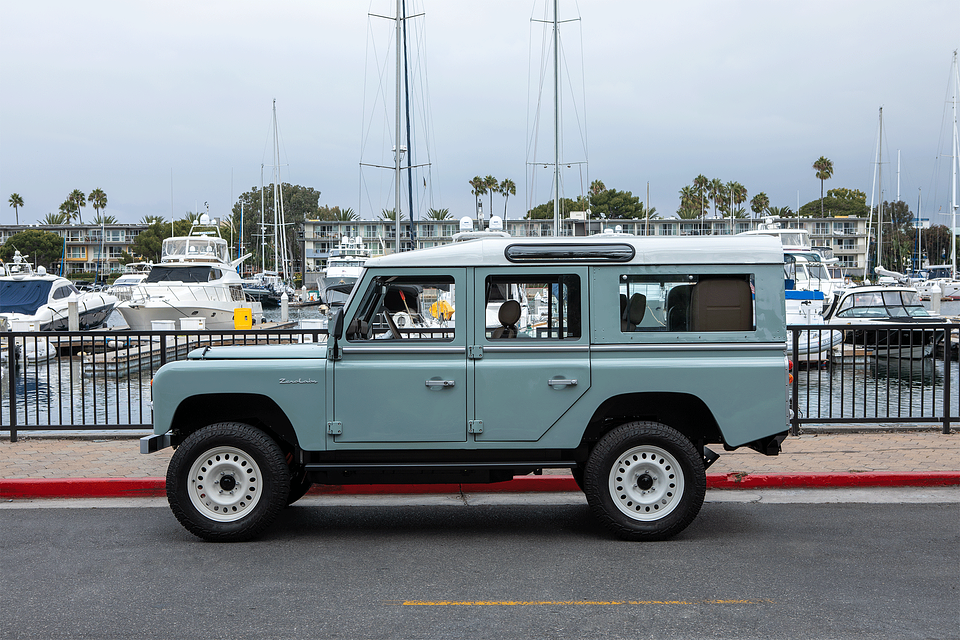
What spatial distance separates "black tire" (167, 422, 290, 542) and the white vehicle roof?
5.41 ft

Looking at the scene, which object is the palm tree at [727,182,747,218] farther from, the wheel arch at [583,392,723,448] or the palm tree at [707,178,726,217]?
the wheel arch at [583,392,723,448]

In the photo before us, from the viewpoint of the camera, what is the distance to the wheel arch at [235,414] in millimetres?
6160

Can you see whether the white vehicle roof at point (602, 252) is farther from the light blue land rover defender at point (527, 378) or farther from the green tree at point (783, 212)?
the green tree at point (783, 212)

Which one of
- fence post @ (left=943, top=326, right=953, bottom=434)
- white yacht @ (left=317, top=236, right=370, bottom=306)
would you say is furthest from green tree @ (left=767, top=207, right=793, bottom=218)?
fence post @ (left=943, top=326, right=953, bottom=434)

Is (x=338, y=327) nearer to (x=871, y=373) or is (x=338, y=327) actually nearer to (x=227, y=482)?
(x=227, y=482)

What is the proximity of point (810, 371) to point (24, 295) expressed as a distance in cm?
2569

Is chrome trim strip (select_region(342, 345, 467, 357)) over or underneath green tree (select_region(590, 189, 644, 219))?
underneath

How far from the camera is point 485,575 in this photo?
5.35 metres

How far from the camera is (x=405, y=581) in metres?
5.23

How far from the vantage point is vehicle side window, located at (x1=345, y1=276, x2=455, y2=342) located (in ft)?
20.0

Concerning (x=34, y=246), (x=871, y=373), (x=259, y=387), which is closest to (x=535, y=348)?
(x=259, y=387)

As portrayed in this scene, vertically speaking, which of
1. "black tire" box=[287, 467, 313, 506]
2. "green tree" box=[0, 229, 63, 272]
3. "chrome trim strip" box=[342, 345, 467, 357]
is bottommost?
"black tire" box=[287, 467, 313, 506]

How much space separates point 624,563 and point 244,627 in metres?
2.57

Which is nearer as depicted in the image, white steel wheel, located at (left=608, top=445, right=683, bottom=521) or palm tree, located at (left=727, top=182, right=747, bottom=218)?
white steel wheel, located at (left=608, top=445, right=683, bottom=521)
